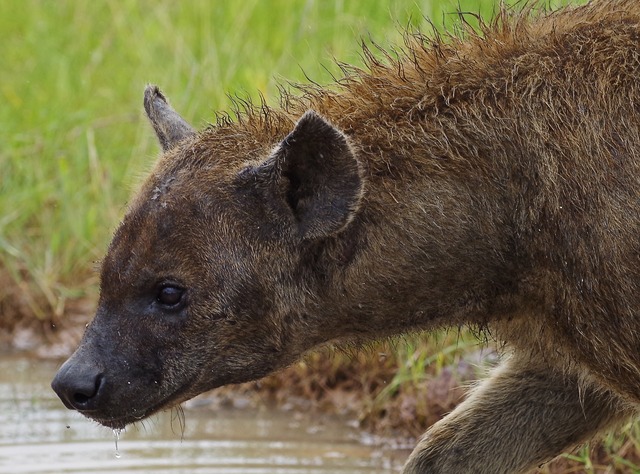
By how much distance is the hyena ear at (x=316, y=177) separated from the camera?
167 inches

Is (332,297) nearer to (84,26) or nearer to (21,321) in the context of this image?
(21,321)

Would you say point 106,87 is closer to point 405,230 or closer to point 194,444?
point 194,444

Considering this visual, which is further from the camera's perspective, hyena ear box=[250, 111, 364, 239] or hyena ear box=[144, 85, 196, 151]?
hyena ear box=[144, 85, 196, 151]

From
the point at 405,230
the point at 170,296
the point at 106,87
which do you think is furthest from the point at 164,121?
the point at 106,87

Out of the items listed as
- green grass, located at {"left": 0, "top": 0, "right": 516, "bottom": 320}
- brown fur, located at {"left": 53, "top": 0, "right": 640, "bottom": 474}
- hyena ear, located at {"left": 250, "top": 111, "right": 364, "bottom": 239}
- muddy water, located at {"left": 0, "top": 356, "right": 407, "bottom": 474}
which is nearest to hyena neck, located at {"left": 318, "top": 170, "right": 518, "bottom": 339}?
brown fur, located at {"left": 53, "top": 0, "right": 640, "bottom": 474}

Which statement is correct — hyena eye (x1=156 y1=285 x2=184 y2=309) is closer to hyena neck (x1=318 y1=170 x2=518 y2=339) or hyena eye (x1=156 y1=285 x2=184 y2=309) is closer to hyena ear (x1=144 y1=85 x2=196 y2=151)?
hyena neck (x1=318 y1=170 x2=518 y2=339)

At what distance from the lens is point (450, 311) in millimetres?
4602

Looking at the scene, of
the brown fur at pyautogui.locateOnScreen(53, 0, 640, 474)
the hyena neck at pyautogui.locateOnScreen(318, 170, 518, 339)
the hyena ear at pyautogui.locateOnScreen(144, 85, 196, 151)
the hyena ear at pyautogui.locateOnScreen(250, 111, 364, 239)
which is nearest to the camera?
the hyena ear at pyautogui.locateOnScreen(250, 111, 364, 239)

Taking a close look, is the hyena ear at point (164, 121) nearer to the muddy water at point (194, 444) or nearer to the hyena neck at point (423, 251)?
the hyena neck at point (423, 251)

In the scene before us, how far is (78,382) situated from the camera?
4.33m

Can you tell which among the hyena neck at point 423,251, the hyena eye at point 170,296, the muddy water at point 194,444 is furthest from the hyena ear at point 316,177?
the muddy water at point 194,444

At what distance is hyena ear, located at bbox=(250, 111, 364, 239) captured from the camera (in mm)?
4230

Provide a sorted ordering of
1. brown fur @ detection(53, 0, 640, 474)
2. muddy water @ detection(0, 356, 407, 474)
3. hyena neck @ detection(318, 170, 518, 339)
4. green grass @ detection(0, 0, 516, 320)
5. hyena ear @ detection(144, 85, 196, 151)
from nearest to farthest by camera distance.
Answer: brown fur @ detection(53, 0, 640, 474)
hyena neck @ detection(318, 170, 518, 339)
hyena ear @ detection(144, 85, 196, 151)
muddy water @ detection(0, 356, 407, 474)
green grass @ detection(0, 0, 516, 320)

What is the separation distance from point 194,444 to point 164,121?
2044 mm
